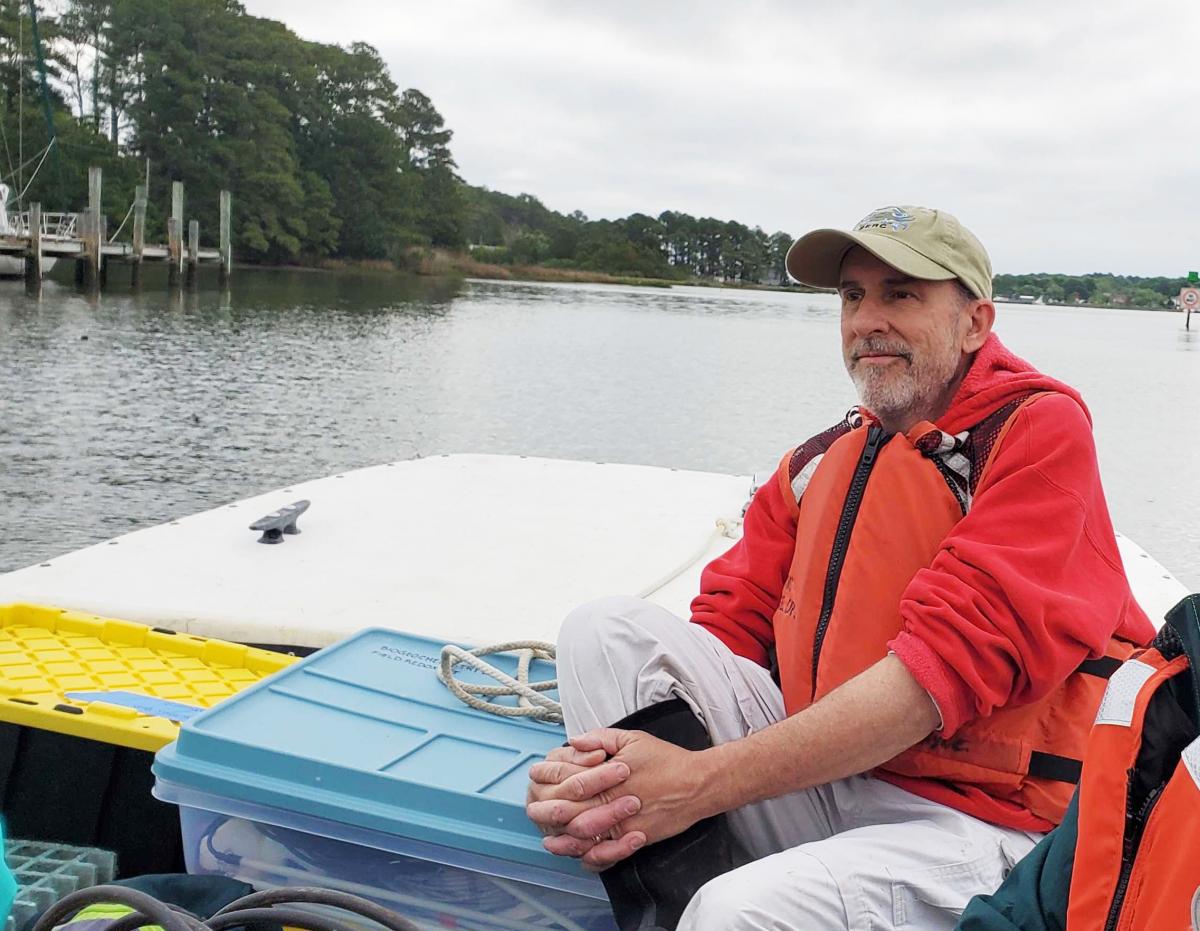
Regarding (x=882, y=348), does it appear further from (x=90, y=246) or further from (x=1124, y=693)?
(x=90, y=246)

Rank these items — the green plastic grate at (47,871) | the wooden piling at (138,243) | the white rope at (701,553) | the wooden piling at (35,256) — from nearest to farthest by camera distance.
A: the green plastic grate at (47,871) < the white rope at (701,553) < the wooden piling at (35,256) < the wooden piling at (138,243)

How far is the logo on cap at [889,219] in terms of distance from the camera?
1880mm

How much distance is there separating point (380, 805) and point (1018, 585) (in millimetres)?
982

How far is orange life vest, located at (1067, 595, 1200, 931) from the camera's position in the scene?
1067 millimetres

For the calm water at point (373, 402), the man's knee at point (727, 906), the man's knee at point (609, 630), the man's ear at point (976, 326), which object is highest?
the man's ear at point (976, 326)

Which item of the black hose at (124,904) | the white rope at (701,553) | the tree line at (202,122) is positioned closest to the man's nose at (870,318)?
the black hose at (124,904)

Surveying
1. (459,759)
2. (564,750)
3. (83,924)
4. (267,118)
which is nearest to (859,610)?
(564,750)

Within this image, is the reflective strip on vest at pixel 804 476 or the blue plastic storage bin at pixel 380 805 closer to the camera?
the blue plastic storage bin at pixel 380 805

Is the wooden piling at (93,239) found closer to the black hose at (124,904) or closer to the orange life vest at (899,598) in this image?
the black hose at (124,904)

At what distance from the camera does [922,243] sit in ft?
6.08

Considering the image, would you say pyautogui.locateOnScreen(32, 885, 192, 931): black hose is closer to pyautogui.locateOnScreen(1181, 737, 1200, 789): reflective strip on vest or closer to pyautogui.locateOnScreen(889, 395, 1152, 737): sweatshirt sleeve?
pyautogui.locateOnScreen(889, 395, 1152, 737): sweatshirt sleeve

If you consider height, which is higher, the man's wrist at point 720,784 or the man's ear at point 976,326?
the man's ear at point 976,326

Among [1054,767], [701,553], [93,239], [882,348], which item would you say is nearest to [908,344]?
[882,348]

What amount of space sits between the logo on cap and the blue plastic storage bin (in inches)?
39.2
